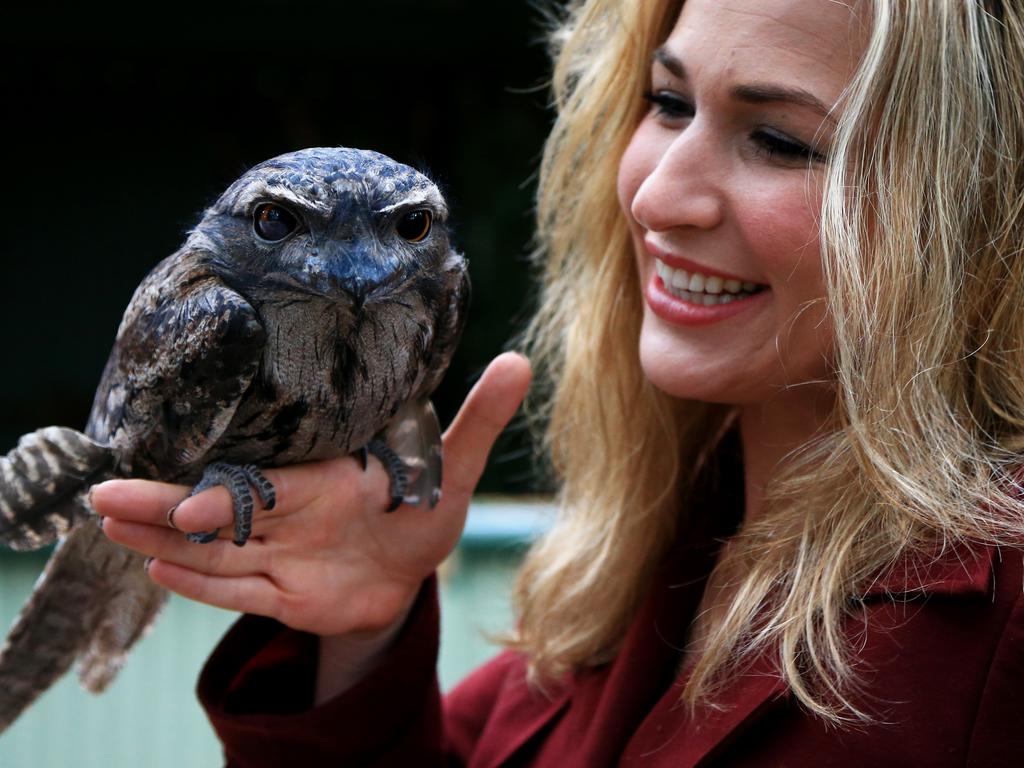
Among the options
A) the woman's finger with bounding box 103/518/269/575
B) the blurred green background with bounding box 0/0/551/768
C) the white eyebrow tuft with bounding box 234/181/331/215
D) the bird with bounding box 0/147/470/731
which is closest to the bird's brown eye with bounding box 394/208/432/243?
the bird with bounding box 0/147/470/731

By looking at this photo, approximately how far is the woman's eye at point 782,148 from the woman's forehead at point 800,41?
0.07 metres

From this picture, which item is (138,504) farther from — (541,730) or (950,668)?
(950,668)

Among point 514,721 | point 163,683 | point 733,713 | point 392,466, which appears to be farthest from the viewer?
point 163,683

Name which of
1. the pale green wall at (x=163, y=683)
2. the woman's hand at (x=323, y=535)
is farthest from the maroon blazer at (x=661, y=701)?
the pale green wall at (x=163, y=683)

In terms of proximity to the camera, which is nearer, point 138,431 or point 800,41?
point 800,41

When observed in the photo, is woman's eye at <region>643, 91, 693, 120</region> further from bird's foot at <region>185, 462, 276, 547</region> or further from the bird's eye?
bird's foot at <region>185, 462, 276, 547</region>

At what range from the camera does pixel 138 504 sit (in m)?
1.22

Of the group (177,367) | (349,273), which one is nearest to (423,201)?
(349,273)

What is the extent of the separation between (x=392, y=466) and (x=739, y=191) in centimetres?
62

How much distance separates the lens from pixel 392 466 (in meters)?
1.44

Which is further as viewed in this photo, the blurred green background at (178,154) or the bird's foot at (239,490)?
the blurred green background at (178,154)

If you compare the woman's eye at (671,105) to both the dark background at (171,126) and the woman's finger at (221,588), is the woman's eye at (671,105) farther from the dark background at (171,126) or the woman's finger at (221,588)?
the dark background at (171,126)

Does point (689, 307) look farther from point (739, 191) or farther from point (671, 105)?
point (671, 105)

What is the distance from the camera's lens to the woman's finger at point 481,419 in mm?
1460
